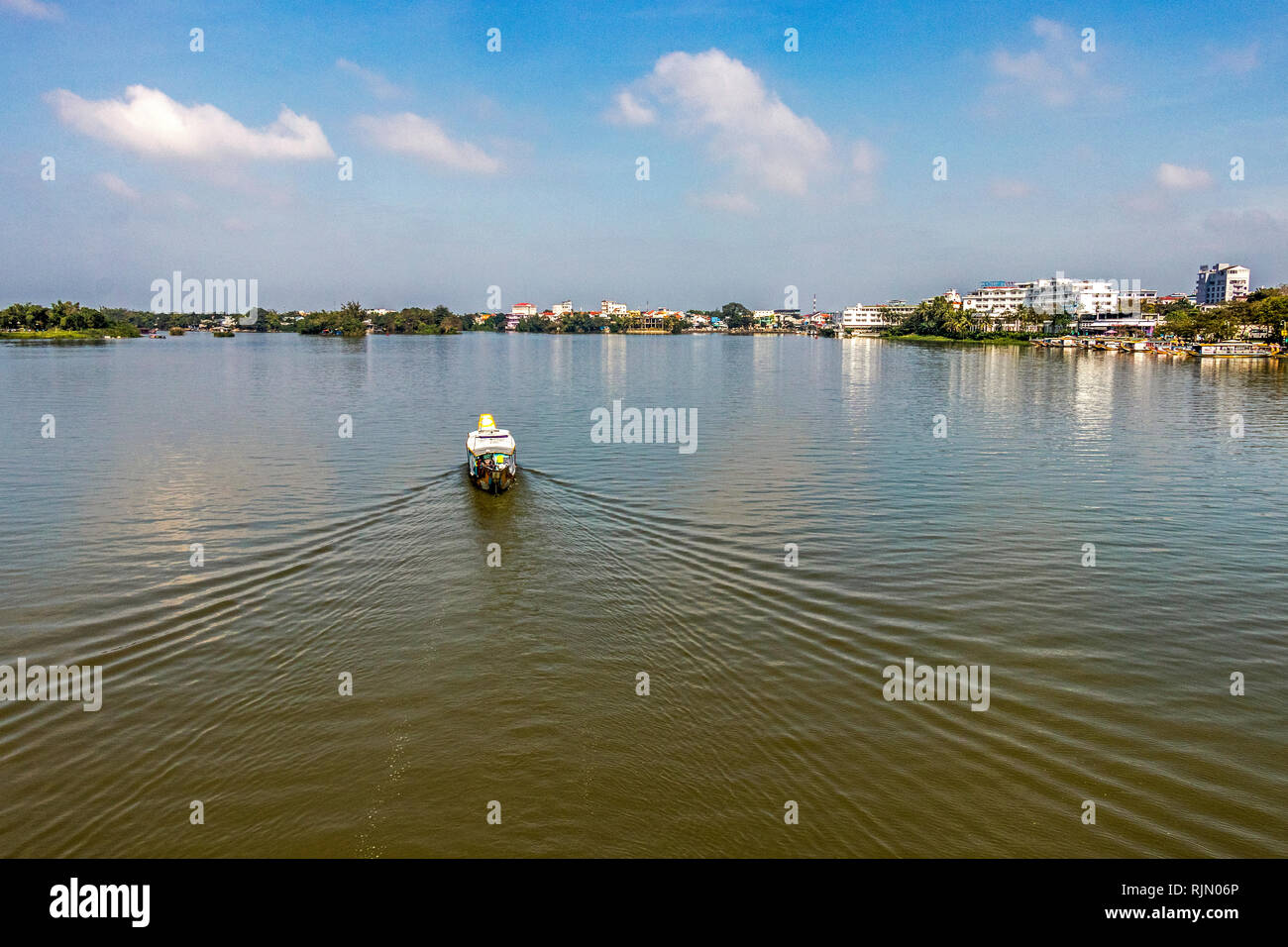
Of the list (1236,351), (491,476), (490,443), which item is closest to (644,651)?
(491,476)

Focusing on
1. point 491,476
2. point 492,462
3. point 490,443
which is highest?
point 490,443

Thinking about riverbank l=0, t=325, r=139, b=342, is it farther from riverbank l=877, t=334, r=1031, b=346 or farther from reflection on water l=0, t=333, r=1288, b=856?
riverbank l=877, t=334, r=1031, b=346

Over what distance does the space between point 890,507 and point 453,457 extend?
721 inches

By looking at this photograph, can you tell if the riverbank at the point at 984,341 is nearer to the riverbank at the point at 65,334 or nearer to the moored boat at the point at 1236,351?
the moored boat at the point at 1236,351

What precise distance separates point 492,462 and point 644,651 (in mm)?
12946

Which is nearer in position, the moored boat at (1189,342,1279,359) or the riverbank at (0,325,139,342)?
the moored boat at (1189,342,1279,359)

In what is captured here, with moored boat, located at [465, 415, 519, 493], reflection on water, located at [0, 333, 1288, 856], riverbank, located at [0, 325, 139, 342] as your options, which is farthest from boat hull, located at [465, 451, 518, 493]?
riverbank, located at [0, 325, 139, 342]

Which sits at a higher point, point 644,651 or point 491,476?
point 491,476

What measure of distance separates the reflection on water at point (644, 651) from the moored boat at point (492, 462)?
889 millimetres

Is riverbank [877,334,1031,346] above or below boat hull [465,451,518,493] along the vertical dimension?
above

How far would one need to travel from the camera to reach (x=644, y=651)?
1308cm

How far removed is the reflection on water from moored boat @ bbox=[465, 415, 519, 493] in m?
0.89

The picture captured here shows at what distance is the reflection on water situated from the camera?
8.70 metres

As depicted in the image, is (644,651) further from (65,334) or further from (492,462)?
(65,334)
